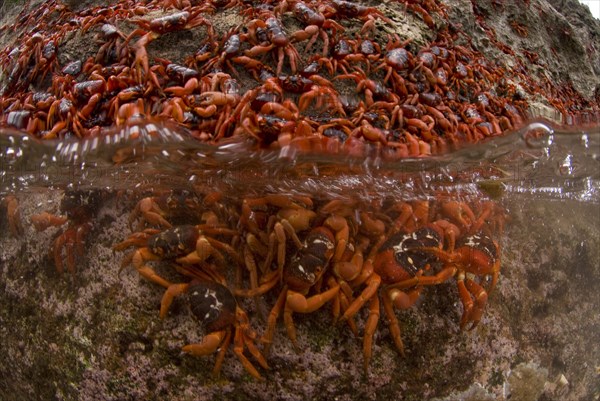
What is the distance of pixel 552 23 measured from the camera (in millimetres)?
7258

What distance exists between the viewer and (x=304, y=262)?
9.34 ft

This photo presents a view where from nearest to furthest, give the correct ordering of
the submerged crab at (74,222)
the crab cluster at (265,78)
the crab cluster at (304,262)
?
the crab cluster at (304,262) → the submerged crab at (74,222) → the crab cluster at (265,78)

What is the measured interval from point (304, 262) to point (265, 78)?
186cm

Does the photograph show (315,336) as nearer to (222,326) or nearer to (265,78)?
(222,326)

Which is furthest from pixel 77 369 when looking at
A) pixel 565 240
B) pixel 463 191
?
pixel 565 240

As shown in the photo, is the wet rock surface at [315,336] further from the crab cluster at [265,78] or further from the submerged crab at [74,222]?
the crab cluster at [265,78]

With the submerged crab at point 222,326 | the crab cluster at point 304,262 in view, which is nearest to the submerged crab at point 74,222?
the crab cluster at point 304,262

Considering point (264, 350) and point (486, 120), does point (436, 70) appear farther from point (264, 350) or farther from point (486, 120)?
point (264, 350)

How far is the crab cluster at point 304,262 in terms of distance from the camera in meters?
2.90

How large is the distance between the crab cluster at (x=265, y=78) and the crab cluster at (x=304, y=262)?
568 mm

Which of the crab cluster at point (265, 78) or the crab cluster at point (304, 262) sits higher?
the crab cluster at point (265, 78)

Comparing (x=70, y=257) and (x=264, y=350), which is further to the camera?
(x=70, y=257)

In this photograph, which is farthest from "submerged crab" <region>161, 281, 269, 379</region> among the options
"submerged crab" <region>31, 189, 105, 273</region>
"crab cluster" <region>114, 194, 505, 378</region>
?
"submerged crab" <region>31, 189, 105, 273</region>

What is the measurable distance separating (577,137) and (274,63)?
2389 mm
